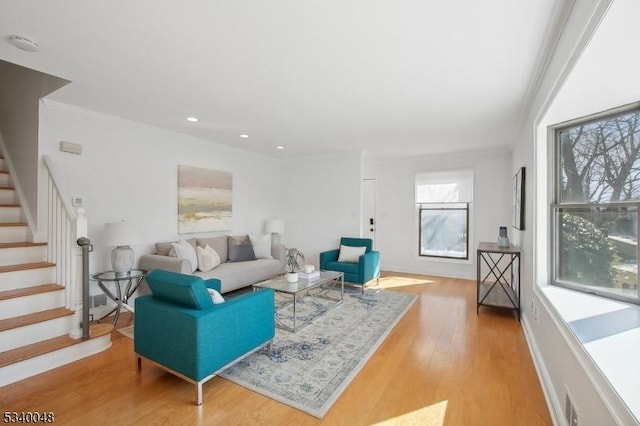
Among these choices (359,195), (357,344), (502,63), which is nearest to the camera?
(502,63)

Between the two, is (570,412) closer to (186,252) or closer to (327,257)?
(327,257)

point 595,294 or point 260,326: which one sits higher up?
point 595,294

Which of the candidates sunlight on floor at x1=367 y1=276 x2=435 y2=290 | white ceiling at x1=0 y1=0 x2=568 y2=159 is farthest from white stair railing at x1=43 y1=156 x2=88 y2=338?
sunlight on floor at x1=367 y1=276 x2=435 y2=290

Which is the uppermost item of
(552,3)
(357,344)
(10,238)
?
(552,3)

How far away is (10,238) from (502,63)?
485 centimetres

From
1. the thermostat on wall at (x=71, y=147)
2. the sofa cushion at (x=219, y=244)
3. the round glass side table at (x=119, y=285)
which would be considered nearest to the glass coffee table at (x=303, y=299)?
the sofa cushion at (x=219, y=244)

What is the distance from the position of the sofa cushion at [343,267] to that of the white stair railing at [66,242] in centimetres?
315

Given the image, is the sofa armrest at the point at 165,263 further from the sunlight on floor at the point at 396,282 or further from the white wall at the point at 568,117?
the white wall at the point at 568,117

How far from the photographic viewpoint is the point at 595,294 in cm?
212

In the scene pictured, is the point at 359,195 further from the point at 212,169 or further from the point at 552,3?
the point at 552,3

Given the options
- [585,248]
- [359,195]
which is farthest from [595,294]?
[359,195]

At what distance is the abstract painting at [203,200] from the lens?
4379mm

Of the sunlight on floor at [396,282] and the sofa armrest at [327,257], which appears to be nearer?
the sofa armrest at [327,257]

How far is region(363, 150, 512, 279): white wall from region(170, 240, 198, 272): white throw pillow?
394 centimetres
